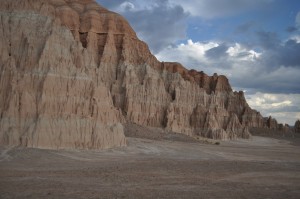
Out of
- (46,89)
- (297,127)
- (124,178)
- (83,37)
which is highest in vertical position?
(83,37)

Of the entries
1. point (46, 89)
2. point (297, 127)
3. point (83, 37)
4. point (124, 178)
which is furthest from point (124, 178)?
point (297, 127)

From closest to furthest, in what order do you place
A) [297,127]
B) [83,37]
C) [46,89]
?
1. [46,89]
2. [83,37]
3. [297,127]

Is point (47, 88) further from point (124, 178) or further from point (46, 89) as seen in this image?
point (124, 178)

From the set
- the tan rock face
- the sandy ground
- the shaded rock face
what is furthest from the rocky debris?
the sandy ground

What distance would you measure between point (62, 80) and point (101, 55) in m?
34.1

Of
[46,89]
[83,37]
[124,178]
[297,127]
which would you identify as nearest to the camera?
[124,178]

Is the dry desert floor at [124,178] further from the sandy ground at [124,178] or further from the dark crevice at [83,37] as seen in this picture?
the dark crevice at [83,37]

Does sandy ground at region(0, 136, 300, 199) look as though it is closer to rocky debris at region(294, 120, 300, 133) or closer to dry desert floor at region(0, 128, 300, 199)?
dry desert floor at region(0, 128, 300, 199)

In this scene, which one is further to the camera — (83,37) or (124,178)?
(83,37)

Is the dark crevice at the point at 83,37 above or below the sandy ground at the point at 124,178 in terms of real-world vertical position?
above

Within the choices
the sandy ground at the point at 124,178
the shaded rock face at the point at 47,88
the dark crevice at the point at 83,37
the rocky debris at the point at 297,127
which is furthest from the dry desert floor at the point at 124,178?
the rocky debris at the point at 297,127

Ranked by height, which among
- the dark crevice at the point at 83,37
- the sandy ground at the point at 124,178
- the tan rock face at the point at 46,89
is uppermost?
the dark crevice at the point at 83,37

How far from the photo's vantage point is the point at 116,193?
1623 centimetres

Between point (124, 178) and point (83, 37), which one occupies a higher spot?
point (83, 37)
